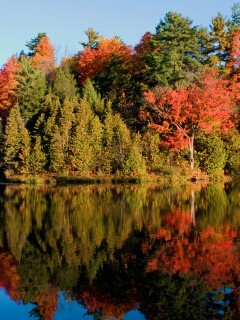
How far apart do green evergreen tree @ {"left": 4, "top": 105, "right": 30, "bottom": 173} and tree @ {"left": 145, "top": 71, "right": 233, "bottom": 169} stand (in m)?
10.8

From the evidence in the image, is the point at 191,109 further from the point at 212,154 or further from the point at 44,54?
the point at 44,54

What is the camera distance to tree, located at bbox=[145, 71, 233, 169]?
32344 mm

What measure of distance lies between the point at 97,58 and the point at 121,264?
40214 mm

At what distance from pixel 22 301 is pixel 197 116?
2683 centimetres

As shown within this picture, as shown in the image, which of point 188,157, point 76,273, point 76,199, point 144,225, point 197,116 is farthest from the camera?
point 188,157

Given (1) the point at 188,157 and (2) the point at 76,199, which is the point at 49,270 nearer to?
(2) the point at 76,199

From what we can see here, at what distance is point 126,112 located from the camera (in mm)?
39438

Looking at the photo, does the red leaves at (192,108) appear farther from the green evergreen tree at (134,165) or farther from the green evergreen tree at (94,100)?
the green evergreen tree at (94,100)

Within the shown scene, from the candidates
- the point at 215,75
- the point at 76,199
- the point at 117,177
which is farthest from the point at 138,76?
the point at 76,199

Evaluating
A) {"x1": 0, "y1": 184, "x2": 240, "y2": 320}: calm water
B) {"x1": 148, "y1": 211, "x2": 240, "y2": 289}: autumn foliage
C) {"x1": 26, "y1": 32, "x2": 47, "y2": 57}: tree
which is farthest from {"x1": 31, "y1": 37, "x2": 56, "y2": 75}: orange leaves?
{"x1": 148, "y1": 211, "x2": 240, "y2": 289}: autumn foliage

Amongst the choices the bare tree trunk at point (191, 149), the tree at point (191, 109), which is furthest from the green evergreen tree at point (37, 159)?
the bare tree trunk at point (191, 149)

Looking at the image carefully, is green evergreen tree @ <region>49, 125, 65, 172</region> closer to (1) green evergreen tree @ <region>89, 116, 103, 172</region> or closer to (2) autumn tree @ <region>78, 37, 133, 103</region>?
(1) green evergreen tree @ <region>89, 116, 103, 172</region>

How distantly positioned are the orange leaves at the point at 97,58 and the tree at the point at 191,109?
13.0 m

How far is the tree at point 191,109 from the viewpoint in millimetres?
32344
